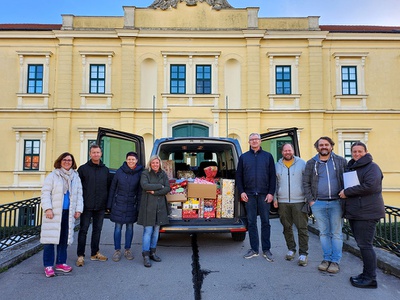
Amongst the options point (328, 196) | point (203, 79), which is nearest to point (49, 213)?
point (328, 196)

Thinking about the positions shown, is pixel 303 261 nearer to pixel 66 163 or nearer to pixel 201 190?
pixel 201 190

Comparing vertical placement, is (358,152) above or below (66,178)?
above

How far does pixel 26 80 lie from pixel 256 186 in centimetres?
1693

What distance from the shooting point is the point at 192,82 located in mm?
17297

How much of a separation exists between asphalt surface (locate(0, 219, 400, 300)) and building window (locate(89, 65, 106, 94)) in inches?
507

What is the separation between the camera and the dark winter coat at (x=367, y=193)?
3896mm

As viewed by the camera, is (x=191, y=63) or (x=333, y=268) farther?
(x=191, y=63)

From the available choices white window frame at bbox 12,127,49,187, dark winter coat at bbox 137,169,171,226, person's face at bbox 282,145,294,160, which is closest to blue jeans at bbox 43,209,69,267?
dark winter coat at bbox 137,169,171,226

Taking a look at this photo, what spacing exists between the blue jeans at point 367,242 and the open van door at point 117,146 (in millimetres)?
4335

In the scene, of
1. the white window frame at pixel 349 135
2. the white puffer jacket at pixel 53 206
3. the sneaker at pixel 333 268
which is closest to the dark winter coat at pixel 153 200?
the white puffer jacket at pixel 53 206

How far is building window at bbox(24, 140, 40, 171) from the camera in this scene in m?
17.0

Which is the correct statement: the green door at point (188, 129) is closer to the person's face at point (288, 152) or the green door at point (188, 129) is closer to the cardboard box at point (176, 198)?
the cardboard box at point (176, 198)

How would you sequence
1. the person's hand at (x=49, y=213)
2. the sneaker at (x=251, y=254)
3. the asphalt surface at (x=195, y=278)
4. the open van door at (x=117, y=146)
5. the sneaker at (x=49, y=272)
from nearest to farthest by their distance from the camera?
the asphalt surface at (x=195, y=278), the person's hand at (x=49, y=213), the sneaker at (x=49, y=272), the sneaker at (x=251, y=254), the open van door at (x=117, y=146)

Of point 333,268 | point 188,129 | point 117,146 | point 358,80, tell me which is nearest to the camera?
point 333,268
